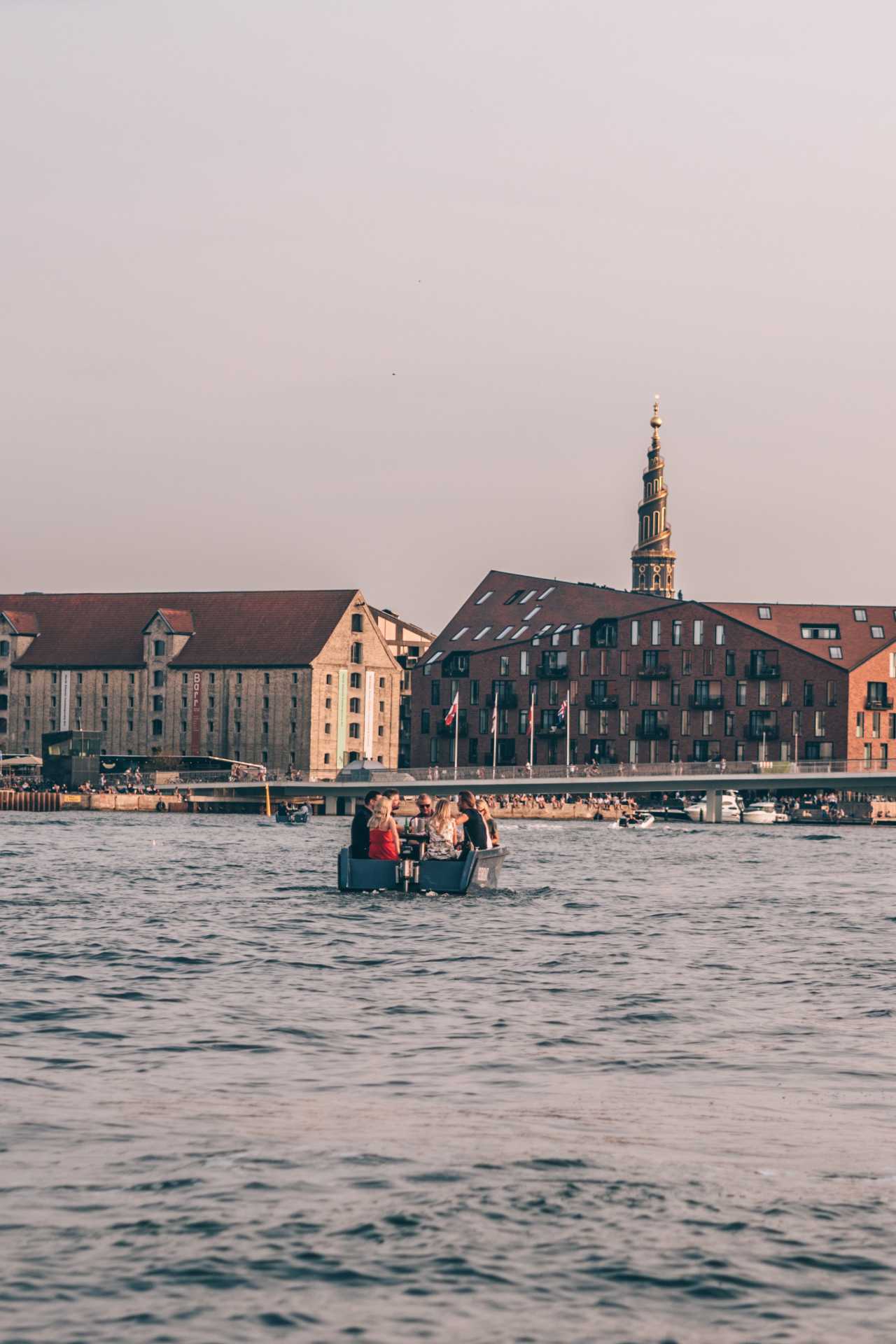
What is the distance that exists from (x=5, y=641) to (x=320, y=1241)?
154 meters

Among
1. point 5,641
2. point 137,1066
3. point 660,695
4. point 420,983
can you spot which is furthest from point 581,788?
point 137,1066

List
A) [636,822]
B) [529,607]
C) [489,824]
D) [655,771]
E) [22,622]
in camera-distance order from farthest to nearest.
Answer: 1. [22,622]
2. [529,607]
3. [636,822]
4. [655,771]
5. [489,824]

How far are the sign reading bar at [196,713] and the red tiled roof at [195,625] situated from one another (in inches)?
63.8

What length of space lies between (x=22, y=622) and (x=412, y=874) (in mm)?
129879

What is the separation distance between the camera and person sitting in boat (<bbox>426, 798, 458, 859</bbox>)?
36.7m

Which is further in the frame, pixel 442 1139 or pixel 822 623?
pixel 822 623

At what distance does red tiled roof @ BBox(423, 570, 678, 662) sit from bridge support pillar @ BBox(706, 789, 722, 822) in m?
14.8

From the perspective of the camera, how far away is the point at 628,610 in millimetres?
138625

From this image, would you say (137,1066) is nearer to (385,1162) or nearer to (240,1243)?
(385,1162)

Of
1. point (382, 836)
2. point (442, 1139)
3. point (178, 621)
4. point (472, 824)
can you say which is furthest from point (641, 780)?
point (442, 1139)

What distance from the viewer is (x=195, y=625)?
157500 mm

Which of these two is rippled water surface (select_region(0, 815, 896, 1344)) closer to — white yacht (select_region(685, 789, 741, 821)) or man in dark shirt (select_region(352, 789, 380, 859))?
man in dark shirt (select_region(352, 789, 380, 859))

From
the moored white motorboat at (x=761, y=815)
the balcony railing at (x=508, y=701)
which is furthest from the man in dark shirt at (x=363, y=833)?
the balcony railing at (x=508, y=701)

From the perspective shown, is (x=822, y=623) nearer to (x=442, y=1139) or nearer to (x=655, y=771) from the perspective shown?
(x=655, y=771)
